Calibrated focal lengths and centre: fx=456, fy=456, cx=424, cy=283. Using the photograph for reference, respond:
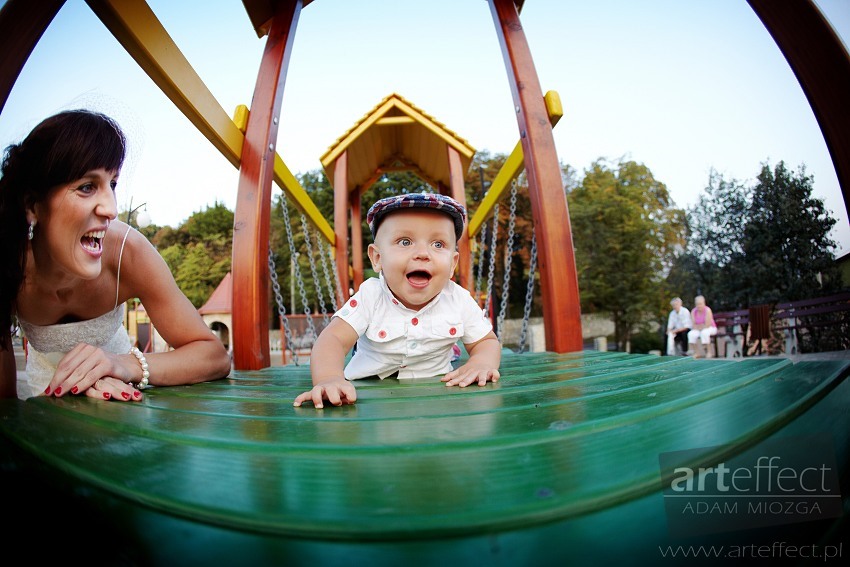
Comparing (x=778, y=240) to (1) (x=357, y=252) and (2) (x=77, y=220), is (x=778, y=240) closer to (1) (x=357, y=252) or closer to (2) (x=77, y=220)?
(1) (x=357, y=252)

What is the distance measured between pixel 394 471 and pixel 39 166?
1.21 metres

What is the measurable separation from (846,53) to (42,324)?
255cm

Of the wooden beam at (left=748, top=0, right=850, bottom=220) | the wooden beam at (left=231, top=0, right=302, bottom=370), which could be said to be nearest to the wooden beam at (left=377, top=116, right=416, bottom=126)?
the wooden beam at (left=231, top=0, right=302, bottom=370)

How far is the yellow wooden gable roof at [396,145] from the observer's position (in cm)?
532

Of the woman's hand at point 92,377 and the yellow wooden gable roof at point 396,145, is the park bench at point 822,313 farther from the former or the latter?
the yellow wooden gable roof at point 396,145

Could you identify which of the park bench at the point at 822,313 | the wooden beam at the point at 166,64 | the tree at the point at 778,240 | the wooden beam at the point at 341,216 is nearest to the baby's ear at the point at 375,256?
the wooden beam at the point at 166,64

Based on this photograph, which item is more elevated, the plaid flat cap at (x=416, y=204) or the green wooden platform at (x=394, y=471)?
the plaid flat cap at (x=416, y=204)

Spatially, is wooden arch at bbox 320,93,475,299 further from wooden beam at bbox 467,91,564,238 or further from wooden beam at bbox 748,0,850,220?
wooden beam at bbox 748,0,850,220

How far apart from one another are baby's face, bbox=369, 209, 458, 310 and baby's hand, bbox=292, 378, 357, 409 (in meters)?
0.59

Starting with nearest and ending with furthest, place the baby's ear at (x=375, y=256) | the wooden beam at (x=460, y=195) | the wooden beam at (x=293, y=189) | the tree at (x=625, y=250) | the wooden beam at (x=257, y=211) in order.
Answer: the baby's ear at (x=375, y=256) < the wooden beam at (x=257, y=211) < the wooden beam at (x=293, y=189) < the wooden beam at (x=460, y=195) < the tree at (x=625, y=250)

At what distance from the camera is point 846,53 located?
1261 mm

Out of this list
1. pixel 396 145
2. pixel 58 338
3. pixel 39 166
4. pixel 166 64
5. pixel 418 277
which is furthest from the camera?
pixel 396 145

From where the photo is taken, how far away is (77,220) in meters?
1.17

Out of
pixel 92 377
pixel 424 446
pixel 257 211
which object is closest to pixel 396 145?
pixel 257 211
